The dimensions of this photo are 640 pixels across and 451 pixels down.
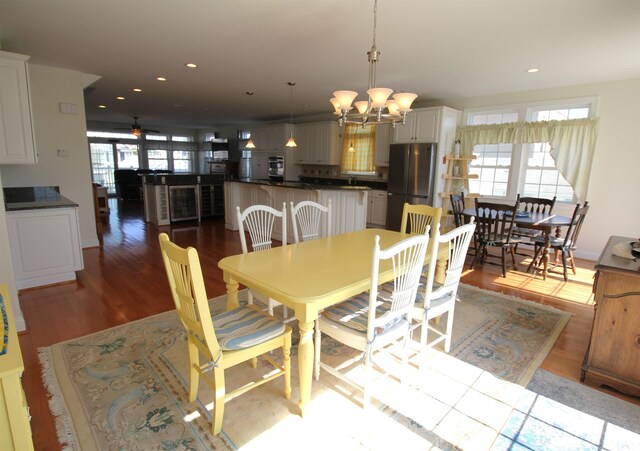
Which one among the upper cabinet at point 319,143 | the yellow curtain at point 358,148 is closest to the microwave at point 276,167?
the upper cabinet at point 319,143

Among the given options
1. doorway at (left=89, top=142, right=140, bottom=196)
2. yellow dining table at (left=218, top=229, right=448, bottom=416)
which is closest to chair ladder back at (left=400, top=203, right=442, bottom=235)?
yellow dining table at (left=218, top=229, right=448, bottom=416)

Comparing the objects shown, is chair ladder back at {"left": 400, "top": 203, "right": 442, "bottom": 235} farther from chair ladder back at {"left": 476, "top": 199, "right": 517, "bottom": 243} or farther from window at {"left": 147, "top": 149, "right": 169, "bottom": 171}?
window at {"left": 147, "top": 149, "right": 169, "bottom": 171}

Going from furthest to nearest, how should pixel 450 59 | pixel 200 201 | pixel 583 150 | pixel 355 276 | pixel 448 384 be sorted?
1. pixel 200 201
2. pixel 583 150
3. pixel 450 59
4. pixel 448 384
5. pixel 355 276

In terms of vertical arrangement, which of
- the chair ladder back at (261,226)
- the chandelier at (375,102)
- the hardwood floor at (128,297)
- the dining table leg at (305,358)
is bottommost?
the hardwood floor at (128,297)

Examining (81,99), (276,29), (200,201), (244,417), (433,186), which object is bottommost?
(244,417)

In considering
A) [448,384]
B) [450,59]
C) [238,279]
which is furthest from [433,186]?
[238,279]

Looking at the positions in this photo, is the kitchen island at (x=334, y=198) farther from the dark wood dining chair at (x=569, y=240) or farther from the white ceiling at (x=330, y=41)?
the dark wood dining chair at (x=569, y=240)

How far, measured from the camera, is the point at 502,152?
18.1 ft

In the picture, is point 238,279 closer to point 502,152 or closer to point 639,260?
point 639,260

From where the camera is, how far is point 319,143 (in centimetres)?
792

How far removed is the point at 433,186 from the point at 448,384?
4299 mm

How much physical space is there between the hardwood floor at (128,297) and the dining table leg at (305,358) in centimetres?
116

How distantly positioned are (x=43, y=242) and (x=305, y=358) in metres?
3.31

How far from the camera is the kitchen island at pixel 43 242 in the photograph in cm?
329
